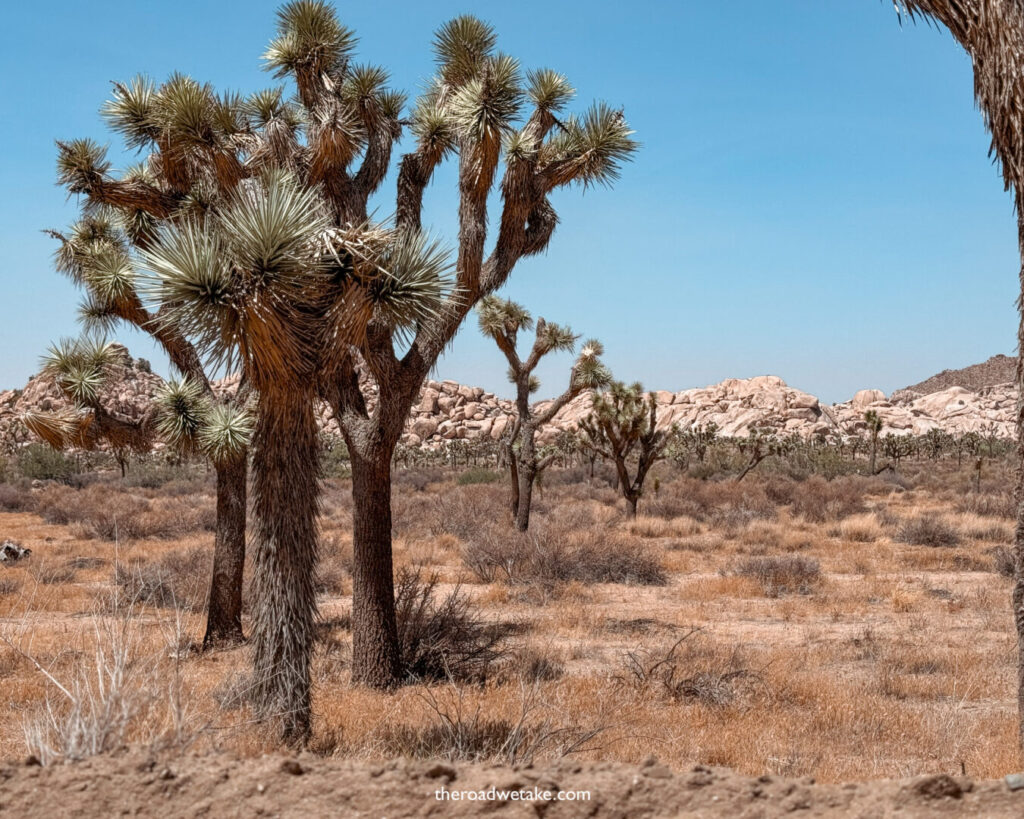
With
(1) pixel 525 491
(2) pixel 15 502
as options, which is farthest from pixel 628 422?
(2) pixel 15 502

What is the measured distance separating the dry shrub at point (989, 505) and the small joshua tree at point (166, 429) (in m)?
20.4

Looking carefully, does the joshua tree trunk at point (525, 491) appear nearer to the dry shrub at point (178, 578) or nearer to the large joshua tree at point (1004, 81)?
the dry shrub at point (178, 578)

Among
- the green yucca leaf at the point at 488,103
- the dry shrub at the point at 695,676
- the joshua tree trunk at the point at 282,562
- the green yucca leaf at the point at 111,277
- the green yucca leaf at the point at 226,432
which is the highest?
the green yucca leaf at the point at 488,103

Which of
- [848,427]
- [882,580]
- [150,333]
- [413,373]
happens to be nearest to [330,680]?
[413,373]

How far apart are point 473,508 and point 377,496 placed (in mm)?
16589

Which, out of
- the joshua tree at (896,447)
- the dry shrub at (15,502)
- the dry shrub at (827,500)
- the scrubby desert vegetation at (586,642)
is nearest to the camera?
the scrubby desert vegetation at (586,642)

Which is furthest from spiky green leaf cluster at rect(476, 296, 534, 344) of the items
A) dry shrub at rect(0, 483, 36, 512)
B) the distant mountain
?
the distant mountain

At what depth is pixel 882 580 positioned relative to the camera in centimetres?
1540

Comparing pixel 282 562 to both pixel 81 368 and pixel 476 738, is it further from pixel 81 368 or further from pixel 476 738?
pixel 81 368

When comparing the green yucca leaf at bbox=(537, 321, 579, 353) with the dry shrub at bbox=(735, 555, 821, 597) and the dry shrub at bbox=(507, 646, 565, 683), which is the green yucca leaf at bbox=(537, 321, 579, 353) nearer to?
the dry shrub at bbox=(735, 555, 821, 597)

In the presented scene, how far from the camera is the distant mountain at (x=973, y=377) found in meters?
116

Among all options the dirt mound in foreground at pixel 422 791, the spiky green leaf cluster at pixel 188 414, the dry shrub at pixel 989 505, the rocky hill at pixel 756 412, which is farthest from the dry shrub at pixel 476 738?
the rocky hill at pixel 756 412

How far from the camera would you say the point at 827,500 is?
28828mm

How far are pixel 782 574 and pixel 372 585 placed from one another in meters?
9.17
